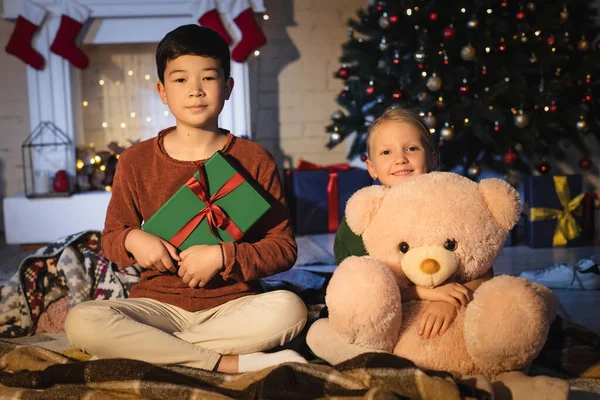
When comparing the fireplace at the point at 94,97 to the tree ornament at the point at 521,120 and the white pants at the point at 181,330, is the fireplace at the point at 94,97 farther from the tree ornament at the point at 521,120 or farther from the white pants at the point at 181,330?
the white pants at the point at 181,330

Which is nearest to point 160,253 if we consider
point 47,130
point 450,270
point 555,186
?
point 450,270

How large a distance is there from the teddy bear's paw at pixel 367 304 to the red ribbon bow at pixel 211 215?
30 cm

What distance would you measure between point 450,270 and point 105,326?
2.21ft

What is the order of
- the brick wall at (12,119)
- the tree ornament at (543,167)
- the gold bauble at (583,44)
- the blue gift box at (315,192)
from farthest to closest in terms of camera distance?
the brick wall at (12,119) < the blue gift box at (315,192) < the tree ornament at (543,167) < the gold bauble at (583,44)

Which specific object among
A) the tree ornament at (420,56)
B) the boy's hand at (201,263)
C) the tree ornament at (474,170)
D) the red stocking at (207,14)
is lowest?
the boy's hand at (201,263)

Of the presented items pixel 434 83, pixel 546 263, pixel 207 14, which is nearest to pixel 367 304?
pixel 546 263

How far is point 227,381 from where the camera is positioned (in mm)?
1350

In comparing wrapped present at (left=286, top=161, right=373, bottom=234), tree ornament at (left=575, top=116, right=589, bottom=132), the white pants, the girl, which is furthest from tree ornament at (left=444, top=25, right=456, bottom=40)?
Answer: the white pants

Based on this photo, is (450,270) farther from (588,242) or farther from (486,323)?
(588,242)

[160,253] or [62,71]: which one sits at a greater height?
[62,71]

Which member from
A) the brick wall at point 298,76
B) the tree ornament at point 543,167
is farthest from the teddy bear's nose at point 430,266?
the brick wall at point 298,76

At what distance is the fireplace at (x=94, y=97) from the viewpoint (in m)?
3.56

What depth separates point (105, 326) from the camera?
1.42m

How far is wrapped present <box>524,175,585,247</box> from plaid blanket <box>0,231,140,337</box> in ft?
6.33
